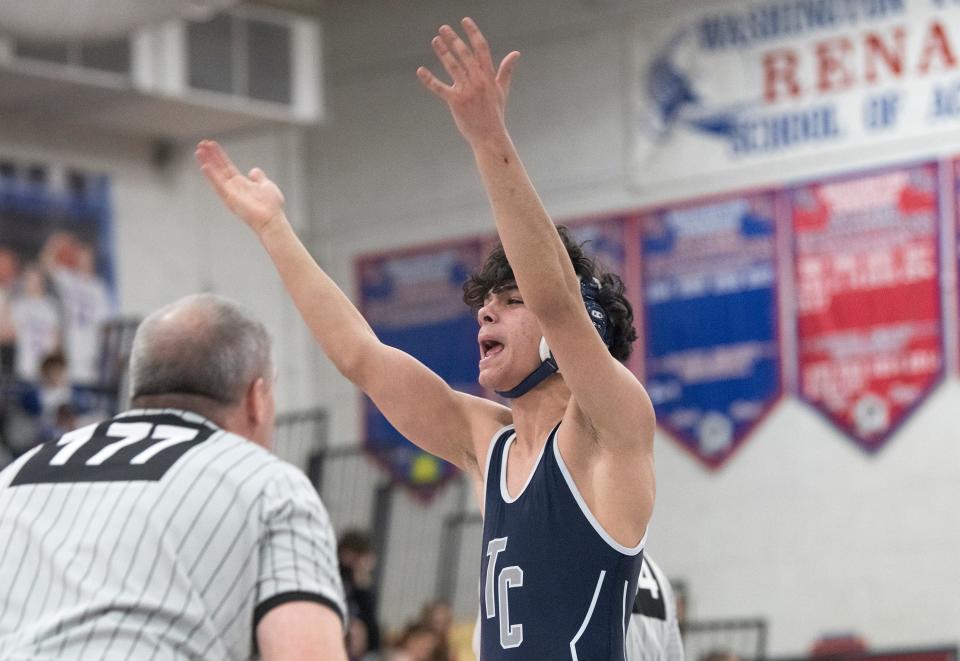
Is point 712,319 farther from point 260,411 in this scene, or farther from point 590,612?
point 260,411

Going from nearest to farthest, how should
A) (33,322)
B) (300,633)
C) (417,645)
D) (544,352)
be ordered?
1. (300,633)
2. (544,352)
3. (417,645)
4. (33,322)

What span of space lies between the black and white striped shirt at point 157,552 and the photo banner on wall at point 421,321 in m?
11.4

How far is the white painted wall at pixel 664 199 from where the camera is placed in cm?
1236

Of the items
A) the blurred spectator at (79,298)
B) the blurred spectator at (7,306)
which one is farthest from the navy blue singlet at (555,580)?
the blurred spectator at (79,298)

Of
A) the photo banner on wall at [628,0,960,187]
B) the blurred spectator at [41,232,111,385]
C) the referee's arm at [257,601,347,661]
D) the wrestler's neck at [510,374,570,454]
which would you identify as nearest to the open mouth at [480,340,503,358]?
the wrestler's neck at [510,374,570,454]

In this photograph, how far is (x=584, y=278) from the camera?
3764 millimetres

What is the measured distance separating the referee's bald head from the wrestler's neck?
824 mm

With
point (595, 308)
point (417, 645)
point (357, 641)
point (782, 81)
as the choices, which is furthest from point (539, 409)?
point (782, 81)

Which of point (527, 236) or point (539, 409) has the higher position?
point (527, 236)

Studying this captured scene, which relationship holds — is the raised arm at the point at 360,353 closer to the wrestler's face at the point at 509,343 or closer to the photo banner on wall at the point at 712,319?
the wrestler's face at the point at 509,343

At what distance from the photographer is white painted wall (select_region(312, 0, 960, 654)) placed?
40.5ft

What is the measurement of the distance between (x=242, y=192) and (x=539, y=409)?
96 centimetres

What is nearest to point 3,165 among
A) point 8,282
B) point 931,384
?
→ point 8,282

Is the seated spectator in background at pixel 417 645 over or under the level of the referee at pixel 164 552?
under
